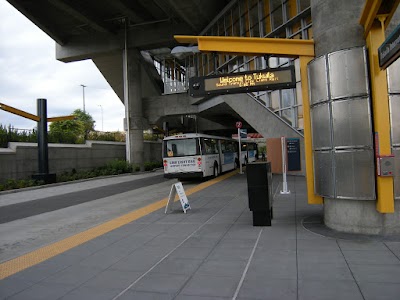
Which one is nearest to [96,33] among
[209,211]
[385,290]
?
[209,211]

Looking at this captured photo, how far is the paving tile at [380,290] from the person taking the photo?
12.6ft

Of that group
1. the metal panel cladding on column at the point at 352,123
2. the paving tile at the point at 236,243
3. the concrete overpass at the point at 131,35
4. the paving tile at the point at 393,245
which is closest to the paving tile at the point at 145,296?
the paving tile at the point at 236,243

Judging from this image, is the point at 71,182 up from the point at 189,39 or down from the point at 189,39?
down

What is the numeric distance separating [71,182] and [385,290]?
20.3 meters

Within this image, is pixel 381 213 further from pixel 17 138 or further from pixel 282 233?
pixel 17 138

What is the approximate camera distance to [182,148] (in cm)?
2016

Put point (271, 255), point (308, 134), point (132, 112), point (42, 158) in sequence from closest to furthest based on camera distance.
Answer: point (271, 255) < point (308, 134) < point (42, 158) < point (132, 112)

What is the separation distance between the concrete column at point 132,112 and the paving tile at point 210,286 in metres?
27.0

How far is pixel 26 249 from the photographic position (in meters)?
6.86

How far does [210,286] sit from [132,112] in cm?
2813

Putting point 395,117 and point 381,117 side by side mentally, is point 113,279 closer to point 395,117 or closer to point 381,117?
point 381,117

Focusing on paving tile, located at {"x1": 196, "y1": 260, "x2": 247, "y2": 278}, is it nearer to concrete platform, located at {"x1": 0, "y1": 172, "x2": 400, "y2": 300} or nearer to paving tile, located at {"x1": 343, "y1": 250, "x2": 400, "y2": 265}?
concrete platform, located at {"x1": 0, "y1": 172, "x2": 400, "y2": 300}

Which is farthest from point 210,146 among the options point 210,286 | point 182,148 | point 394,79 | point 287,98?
point 210,286

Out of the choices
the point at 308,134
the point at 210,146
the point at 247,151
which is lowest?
the point at 308,134
